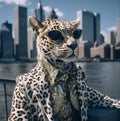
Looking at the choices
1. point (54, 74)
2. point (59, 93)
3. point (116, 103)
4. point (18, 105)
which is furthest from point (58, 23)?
point (116, 103)

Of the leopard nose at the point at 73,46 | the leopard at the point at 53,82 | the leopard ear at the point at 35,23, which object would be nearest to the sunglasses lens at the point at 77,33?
the leopard at the point at 53,82

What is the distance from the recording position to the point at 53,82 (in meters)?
2.90

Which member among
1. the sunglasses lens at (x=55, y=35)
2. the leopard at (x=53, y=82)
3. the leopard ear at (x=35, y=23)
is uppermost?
the leopard ear at (x=35, y=23)

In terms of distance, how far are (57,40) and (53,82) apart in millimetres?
418

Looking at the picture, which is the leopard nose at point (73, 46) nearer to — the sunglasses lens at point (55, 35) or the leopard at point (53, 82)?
the leopard at point (53, 82)

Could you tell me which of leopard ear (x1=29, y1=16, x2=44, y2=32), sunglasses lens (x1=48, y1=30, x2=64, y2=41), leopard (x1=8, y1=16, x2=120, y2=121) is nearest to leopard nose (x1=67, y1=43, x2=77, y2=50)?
leopard (x1=8, y1=16, x2=120, y2=121)

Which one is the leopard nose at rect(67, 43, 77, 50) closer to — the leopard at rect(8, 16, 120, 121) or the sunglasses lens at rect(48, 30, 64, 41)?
the leopard at rect(8, 16, 120, 121)

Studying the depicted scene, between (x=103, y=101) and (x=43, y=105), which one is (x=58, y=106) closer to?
(x=43, y=105)

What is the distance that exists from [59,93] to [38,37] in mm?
604

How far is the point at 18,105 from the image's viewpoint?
2902 millimetres

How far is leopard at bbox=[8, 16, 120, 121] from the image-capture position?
285 cm

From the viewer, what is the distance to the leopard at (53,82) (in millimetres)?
2852

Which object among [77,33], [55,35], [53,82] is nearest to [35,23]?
[55,35]

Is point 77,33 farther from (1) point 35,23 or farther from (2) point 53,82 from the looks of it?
(2) point 53,82
